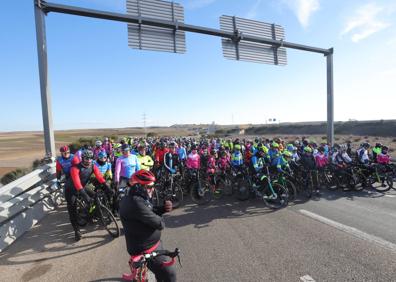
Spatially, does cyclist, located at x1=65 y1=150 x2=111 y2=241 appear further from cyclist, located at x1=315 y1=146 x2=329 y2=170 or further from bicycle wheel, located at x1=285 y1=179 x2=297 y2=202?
cyclist, located at x1=315 y1=146 x2=329 y2=170

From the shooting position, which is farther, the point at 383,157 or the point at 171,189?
the point at 383,157

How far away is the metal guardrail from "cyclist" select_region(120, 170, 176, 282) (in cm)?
432

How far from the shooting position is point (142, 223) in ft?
10.2

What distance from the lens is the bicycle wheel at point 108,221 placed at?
6.19 m

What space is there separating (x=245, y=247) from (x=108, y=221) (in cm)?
330

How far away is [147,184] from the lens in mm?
3227

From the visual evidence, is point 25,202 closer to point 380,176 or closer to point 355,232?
point 355,232

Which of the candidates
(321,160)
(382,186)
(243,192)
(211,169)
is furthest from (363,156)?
(211,169)

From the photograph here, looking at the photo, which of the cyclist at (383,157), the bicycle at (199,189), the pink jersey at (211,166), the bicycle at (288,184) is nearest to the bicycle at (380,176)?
the cyclist at (383,157)

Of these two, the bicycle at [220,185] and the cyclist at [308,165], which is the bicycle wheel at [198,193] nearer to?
the bicycle at [220,185]

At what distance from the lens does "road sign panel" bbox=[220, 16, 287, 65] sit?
11953 mm

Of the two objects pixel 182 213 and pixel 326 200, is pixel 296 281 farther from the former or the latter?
pixel 326 200

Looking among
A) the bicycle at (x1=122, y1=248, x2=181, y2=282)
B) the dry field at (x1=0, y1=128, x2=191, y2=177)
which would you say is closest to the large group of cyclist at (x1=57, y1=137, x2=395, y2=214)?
the bicycle at (x1=122, y1=248, x2=181, y2=282)

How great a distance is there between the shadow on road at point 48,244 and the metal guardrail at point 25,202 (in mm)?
228
